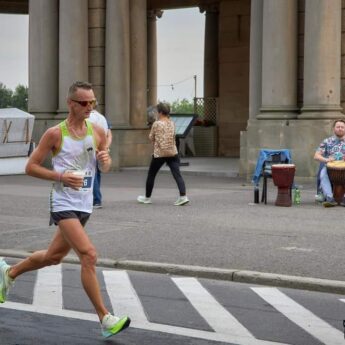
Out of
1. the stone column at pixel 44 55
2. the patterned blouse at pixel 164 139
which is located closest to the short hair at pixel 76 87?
the patterned blouse at pixel 164 139

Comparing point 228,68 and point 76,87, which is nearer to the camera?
point 76,87

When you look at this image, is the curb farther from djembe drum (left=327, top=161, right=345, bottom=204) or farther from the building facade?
the building facade

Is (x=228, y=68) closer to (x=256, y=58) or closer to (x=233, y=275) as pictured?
(x=256, y=58)

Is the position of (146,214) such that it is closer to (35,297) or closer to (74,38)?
(35,297)

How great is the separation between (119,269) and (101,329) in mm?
3116

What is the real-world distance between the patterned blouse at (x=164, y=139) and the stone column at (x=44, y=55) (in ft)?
39.5

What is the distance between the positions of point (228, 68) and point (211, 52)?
7.45 ft

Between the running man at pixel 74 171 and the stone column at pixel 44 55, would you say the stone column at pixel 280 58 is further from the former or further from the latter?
the running man at pixel 74 171

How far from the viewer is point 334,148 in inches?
638

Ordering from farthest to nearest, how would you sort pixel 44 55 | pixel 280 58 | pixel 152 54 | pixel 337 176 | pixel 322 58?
1. pixel 152 54
2. pixel 44 55
3. pixel 280 58
4. pixel 322 58
5. pixel 337 176

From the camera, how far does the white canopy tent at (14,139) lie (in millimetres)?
24953

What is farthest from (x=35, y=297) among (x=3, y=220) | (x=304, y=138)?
(x=304, y=138)

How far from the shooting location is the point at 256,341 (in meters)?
6.77

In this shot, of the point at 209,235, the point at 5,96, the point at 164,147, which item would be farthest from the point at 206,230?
the point at 5,96
